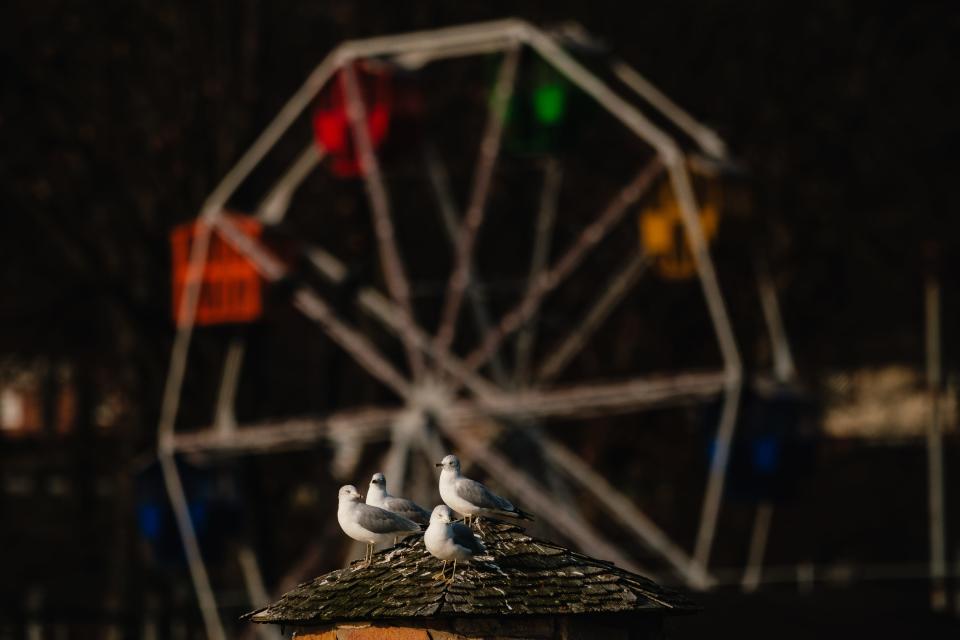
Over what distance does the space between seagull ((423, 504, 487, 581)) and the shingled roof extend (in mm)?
67

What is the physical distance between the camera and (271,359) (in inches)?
1522

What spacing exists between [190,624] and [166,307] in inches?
142

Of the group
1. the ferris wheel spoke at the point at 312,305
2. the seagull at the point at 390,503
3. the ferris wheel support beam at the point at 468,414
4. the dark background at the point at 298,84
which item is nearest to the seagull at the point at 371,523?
the seagull at the point at 390,503

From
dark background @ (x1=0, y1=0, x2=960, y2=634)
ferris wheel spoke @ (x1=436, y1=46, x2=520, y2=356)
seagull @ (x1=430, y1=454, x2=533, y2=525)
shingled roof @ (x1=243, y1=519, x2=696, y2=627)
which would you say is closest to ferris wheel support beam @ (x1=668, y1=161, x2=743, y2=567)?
dark background @ (x1=0, y1=0, x2=960, y2=634)

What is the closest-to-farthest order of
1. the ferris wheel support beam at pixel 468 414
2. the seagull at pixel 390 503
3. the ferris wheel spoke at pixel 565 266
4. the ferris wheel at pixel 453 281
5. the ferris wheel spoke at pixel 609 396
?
1. the seagull at pixel 390 503
2. the ferris wheel spoke at pixel 609 396
3. the ferris wheel support beam at pixel 468 414
4. the ferris wheel at pixel 453 281
5. the ferris wheel spoke at pixel 565 266

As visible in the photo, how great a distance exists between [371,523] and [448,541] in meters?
1.46

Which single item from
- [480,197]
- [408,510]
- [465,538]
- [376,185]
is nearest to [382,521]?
[408,510]

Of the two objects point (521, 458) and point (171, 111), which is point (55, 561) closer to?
point (171, 111)

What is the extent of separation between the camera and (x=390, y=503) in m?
13.4

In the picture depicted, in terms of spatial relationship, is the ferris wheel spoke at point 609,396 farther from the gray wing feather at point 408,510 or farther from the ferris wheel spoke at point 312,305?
the gray wing feather at point 408,510

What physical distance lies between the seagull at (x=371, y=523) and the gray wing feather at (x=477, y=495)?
0.91 ft

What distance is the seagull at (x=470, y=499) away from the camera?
12.7 meters

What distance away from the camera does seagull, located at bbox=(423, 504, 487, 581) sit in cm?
1141

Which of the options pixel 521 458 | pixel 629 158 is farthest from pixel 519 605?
pixel 629 158
